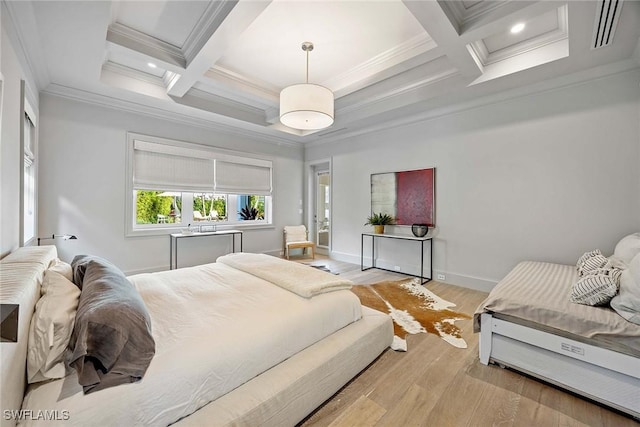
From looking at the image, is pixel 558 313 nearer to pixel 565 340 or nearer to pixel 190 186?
pixel 565 340

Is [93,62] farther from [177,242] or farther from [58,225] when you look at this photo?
[177,242]

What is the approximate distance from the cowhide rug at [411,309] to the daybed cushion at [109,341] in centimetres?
191

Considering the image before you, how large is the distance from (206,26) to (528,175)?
417cm

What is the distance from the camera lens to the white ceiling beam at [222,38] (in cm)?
215

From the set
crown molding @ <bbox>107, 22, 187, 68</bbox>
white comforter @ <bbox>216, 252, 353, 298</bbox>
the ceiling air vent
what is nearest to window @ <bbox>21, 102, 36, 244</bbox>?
crown molding @ <bbox>107, 22, 187, 68</bbox>

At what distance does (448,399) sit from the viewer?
1.73 meters

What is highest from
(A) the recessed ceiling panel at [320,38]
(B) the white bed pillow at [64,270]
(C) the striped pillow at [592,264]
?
(A) the recessed ceiling panel at [320,38]

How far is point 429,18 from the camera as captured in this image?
7.40ft

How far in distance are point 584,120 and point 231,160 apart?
534cm

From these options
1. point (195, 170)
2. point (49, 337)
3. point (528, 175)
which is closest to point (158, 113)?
point (195, 170)

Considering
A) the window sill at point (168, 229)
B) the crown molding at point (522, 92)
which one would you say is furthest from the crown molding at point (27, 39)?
the crown molding at point (522, 92)

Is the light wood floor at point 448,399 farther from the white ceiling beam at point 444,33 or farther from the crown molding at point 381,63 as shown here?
the crown molding at point 381,63

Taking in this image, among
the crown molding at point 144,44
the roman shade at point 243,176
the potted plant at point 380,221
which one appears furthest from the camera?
the roman shade at point 243,176

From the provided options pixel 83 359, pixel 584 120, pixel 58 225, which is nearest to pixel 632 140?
pixel 584 120
